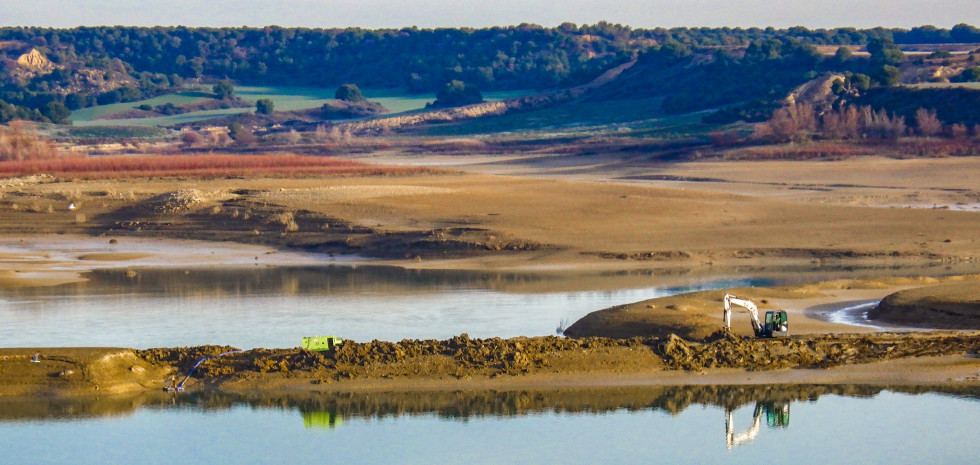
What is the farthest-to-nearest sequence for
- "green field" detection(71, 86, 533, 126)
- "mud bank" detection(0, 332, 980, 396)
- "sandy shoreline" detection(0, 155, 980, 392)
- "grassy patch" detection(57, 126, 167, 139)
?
"green field" detection(71, 86, 533, 126)
"grassy patch" detection(57, 126, 167, 139)
"sandy shoreline" detection(0, 155, 980, 392)
"mud bank" detection(0, 332, 980, 396)

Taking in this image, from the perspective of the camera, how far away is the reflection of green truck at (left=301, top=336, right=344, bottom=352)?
15.5 m

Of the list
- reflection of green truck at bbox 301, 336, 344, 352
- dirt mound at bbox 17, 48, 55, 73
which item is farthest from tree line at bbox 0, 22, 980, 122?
reflection of green truck at bbox 301, 336, 344, 352

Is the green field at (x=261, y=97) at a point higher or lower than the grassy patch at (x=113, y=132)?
higher

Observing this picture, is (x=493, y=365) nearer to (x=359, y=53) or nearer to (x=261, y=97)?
(x=261, y=97)

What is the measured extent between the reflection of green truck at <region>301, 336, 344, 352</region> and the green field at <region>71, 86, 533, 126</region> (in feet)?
304

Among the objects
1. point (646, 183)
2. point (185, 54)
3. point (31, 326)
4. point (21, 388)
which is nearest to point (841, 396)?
point (21, 388)

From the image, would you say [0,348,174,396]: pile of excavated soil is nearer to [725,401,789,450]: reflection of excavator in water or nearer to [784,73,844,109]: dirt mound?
[725,401,789,450]: reflection of excavator in water

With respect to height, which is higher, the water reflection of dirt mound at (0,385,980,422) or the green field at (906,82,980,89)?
the green field at (906,82,980,89)

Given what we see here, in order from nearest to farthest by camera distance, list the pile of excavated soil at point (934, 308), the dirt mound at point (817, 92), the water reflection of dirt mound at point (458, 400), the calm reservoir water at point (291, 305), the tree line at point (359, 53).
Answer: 1. the water reflection of dirt mound at point (458, 400)
2. the pile of excavated soil at point (934, 308)
3. the calm reservoir water at point (291, 305)
4. the dirt mound at point (817, 92)
5. the tree line at point (359, 53)

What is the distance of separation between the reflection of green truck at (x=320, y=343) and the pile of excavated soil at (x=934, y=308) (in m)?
7.74

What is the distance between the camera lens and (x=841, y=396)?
1498cm

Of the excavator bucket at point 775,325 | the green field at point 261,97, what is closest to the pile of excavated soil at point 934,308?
the excavator bucket at point 775,325

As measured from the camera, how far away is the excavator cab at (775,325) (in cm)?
1653

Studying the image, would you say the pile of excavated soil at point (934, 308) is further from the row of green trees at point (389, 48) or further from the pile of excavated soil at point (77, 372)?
the row of green trees at point (389, 48)
